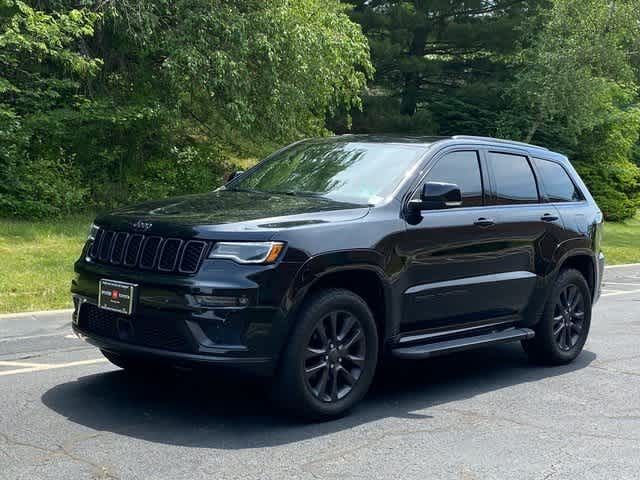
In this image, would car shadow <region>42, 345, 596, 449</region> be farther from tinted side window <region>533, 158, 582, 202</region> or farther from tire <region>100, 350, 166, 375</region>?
tinted side window <region>533, 158, 582, 202</region>

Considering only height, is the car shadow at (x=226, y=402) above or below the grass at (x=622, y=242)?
above

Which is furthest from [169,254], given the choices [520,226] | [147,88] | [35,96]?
[147,88]

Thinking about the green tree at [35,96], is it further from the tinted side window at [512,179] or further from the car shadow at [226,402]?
the car shadow at [226,402]

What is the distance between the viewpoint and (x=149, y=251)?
577 cm

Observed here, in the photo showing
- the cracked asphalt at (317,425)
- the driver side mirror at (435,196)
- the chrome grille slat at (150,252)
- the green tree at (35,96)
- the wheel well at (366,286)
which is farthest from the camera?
the green tree at (35,96)

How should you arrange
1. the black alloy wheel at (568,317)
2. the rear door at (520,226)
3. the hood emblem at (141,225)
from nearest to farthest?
the hood emblem at (141,225) < the rear door at (520,226) < the black alloy wheel at (568,317)

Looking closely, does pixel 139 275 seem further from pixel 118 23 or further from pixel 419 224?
pixel 118 23

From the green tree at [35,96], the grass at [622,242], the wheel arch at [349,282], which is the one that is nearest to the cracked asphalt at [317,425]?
the wheel arch at [349,282]

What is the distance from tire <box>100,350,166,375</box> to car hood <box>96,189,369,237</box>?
3.51 feet

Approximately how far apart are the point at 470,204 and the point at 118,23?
38.5 feet

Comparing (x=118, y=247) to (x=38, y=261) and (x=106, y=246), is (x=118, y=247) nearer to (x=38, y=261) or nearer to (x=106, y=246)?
(x=106, y=246)

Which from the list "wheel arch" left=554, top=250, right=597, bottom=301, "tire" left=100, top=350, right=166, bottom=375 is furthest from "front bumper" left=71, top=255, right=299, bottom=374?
"wheel arch" left=554, top=250, right=597, bottom=301

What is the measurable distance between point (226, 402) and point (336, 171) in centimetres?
189

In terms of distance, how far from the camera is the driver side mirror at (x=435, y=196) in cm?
646
